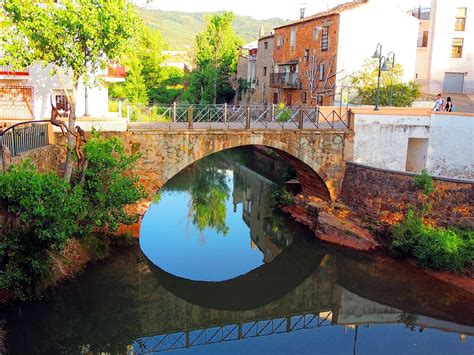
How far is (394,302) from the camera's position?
1661 centimetres

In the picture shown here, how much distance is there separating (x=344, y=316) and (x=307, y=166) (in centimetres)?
811

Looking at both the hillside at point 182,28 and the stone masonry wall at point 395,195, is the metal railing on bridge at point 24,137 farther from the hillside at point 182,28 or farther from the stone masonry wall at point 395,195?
the hillside at point 182,28

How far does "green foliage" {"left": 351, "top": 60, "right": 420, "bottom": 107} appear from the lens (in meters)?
29.7

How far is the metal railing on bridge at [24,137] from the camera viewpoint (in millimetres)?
14474

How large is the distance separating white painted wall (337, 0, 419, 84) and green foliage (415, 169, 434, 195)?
14.7 m

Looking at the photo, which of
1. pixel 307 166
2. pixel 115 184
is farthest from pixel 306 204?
pixel 115 184

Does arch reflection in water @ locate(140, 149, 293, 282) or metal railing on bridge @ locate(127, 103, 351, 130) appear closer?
arch reflection in water @ locate(140, 149, 293, 282)

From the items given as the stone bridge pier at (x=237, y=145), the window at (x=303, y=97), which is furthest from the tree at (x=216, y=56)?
the stone bridge pier at (x=237, y=145)

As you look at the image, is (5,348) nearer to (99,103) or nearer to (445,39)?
(99,103)

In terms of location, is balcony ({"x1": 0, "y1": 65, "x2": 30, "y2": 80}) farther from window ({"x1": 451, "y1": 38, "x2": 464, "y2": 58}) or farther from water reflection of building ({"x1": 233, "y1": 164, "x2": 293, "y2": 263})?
window ({"x1": 451, "y1": 38, "x2": 464, "y2": 58})

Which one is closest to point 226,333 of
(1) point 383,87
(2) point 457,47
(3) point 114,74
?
(3) point 114,74

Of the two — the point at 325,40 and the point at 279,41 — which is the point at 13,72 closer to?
the point at 325,40

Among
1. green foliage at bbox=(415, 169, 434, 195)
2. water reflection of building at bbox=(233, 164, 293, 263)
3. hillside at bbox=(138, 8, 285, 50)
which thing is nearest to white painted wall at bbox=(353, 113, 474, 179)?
green foliage at bbox=(415, 169, 434, 195)

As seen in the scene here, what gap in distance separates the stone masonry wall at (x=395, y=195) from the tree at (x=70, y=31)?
11.5m
